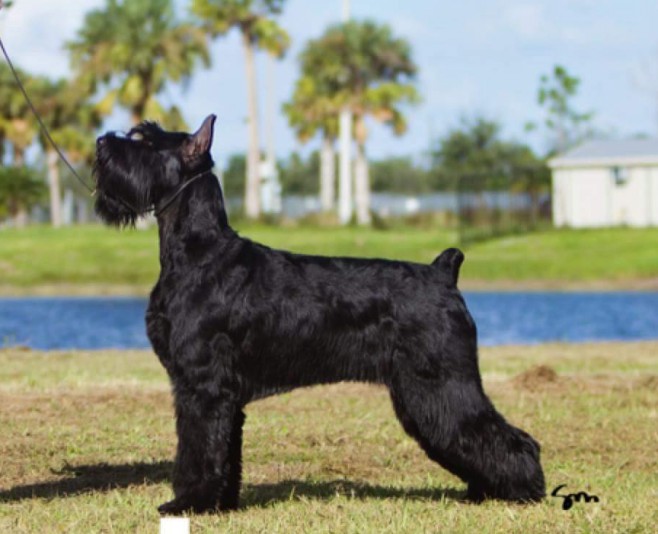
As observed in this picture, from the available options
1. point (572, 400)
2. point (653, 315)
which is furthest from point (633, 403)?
point (653, 315)

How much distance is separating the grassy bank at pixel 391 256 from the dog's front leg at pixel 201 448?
42.3 meters

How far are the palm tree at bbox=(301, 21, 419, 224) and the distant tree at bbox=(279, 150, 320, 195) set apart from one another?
45.1 meters

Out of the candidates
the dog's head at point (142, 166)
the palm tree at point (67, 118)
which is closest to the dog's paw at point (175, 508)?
the dog's head at point (142, 166)

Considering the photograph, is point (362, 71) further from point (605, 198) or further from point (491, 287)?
point (491, 287)

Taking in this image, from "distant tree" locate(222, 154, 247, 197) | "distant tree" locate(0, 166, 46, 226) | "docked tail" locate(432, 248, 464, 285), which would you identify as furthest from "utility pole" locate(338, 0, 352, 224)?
"docked tail" locate(432, 248, 464, 285)

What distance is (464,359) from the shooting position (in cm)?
778

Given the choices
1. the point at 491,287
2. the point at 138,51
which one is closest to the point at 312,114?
the point at 138,51

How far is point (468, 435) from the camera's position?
25.4ft

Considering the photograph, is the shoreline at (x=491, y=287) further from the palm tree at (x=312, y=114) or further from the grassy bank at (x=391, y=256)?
the palm tree at (x=312, y=114)

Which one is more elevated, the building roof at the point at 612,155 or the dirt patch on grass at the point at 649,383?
the building roof at the point at 612,155

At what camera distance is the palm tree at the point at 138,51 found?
67.8 meters

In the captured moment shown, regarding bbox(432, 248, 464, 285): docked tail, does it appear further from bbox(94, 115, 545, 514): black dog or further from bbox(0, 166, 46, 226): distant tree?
bbox(0, 166, 46, 226): distant tree

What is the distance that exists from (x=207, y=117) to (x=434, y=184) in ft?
314

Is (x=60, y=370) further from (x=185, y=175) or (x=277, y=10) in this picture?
(x=277, y=10)
